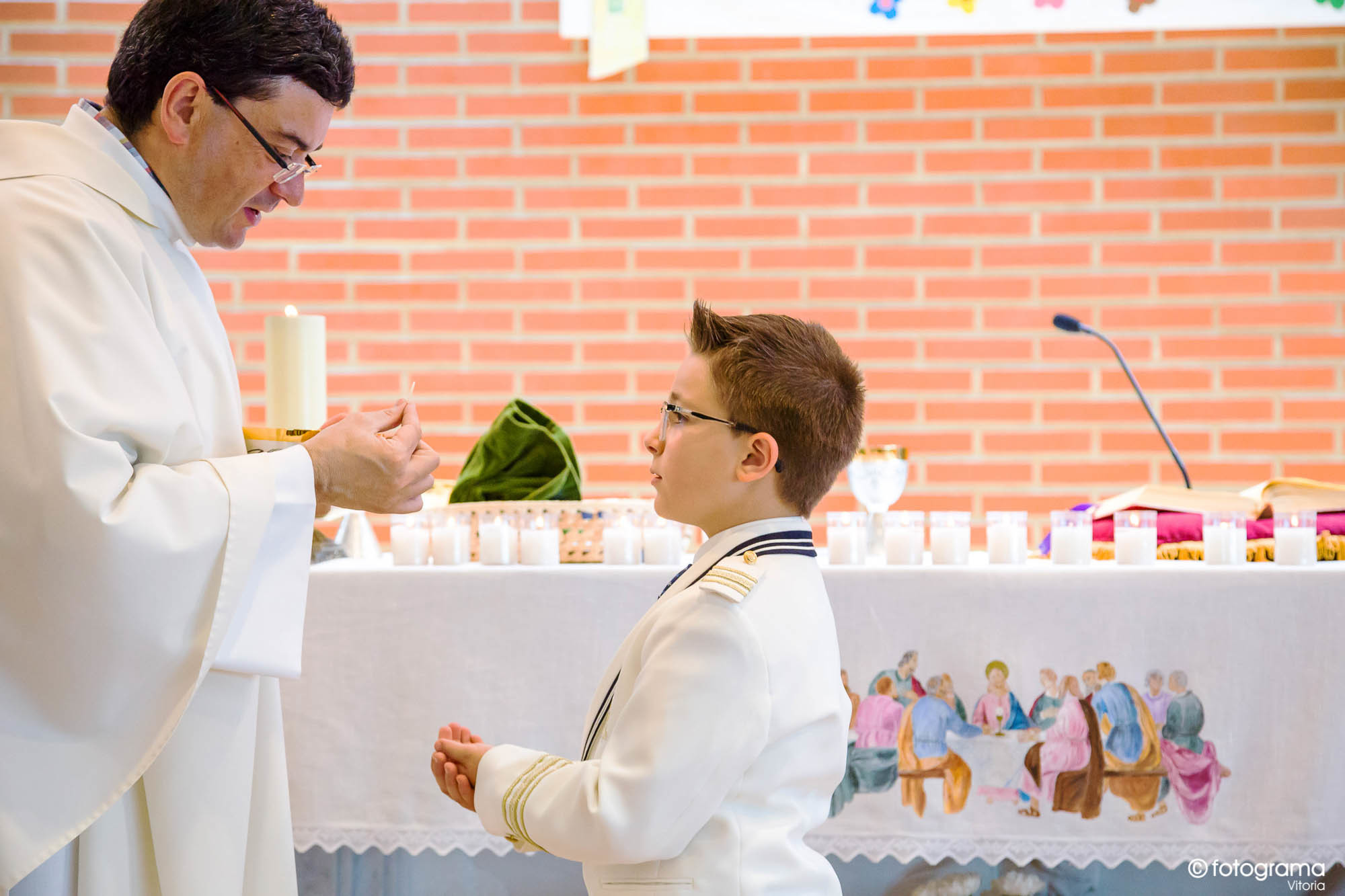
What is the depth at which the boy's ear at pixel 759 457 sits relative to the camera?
4.72 ft

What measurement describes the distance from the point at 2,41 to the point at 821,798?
333 cm

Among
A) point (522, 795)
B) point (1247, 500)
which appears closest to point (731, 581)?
point (522, 795)

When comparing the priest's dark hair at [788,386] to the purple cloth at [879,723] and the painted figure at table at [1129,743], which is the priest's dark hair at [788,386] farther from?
the painted figure at table at [1129,743]

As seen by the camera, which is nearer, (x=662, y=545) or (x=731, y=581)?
(x=731, y=581)

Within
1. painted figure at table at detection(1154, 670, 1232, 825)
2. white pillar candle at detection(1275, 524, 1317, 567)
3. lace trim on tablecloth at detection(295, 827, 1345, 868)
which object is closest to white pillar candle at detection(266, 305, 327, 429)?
lace trim on tablecloth at detection(295, 827, 1345, 868)

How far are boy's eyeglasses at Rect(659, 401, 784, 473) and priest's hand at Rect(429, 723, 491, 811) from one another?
1.50ft

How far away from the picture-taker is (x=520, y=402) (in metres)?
2.35

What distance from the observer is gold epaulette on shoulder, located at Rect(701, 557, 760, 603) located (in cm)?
126

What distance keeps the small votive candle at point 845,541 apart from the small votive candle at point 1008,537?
242mm

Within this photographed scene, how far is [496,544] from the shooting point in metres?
2.18

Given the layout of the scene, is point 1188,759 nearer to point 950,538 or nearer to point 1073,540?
point 1073,540

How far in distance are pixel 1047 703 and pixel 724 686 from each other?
1015 millimetres

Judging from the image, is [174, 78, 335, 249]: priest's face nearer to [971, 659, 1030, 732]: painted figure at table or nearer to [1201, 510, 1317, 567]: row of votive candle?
[971, 659, 1030, 732]: painted figure at table

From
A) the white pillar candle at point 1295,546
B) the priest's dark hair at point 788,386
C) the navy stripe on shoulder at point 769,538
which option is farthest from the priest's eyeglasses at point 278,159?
the white pillar candle at point 1295,546
